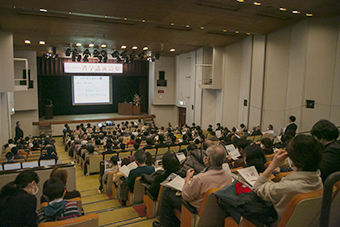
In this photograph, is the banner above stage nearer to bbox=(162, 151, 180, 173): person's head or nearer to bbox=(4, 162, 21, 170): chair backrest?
bbox=(4, 162, 21, 170): chair backrest

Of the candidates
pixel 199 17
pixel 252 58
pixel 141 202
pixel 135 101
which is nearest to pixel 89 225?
pixel 141 202

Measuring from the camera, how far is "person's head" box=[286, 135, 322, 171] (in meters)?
1.88

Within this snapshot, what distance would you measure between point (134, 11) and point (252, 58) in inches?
229

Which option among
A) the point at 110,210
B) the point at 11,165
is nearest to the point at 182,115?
the point at 11,165

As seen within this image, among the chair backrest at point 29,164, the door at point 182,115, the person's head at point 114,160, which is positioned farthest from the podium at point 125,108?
the person's head at point 114,160

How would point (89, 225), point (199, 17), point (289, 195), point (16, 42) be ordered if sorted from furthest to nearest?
point (16, 42) < point (199, 17) < point (89, 225) < point (289, 195)

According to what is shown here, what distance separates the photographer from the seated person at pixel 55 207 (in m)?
2.35

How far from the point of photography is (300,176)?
75.4 inches

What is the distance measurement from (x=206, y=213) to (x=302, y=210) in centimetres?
98

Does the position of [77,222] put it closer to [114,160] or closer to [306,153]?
[306,153]

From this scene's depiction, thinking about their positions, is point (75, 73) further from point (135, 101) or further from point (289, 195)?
point (289, 195)

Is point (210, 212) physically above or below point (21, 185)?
below

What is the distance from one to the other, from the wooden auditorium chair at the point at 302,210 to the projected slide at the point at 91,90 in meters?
17.3

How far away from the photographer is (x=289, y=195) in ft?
6.23
